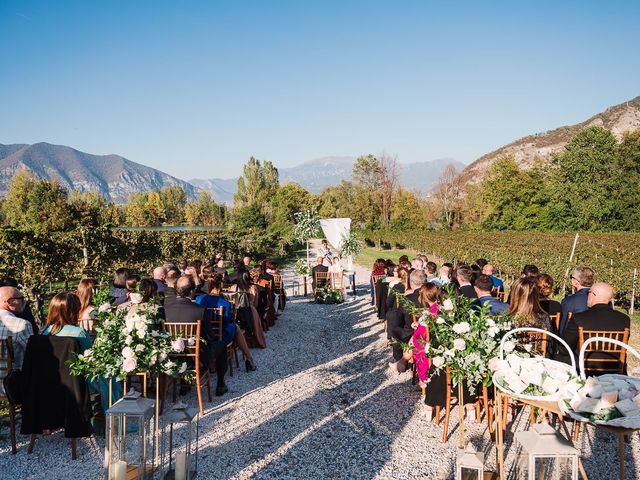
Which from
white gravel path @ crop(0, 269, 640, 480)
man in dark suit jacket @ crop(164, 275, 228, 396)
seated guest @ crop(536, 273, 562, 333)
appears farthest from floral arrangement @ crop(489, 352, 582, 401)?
man in dark suit jacket @ crop(164, 275, 228, 396)

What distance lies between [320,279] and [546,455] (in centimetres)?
1082

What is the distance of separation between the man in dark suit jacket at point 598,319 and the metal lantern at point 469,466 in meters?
2.36

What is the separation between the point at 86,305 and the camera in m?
5.18

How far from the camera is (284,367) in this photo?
286 inches

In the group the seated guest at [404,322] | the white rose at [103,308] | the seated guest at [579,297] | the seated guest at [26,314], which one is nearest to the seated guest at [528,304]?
the seated guest at [579,297]

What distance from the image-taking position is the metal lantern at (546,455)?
107 inches

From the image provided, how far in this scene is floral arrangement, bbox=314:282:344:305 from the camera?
1327 centimetres

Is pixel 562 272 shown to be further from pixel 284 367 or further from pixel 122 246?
pixel 122 246

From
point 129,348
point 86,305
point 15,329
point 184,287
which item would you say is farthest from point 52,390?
point 184,287

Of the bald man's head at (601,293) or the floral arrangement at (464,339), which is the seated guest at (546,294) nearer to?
the bald man's head at (601,293)

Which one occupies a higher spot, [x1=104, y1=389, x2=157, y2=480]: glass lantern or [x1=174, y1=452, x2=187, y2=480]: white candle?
[x1=104, y1=389, x2=157, y2=480]: glass lantern

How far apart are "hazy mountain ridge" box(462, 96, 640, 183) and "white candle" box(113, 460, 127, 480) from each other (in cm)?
9979

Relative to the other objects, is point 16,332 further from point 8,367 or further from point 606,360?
point 606,360

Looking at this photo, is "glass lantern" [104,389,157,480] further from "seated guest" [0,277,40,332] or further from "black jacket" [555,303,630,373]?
"black jacket" [555,303,630,373]
